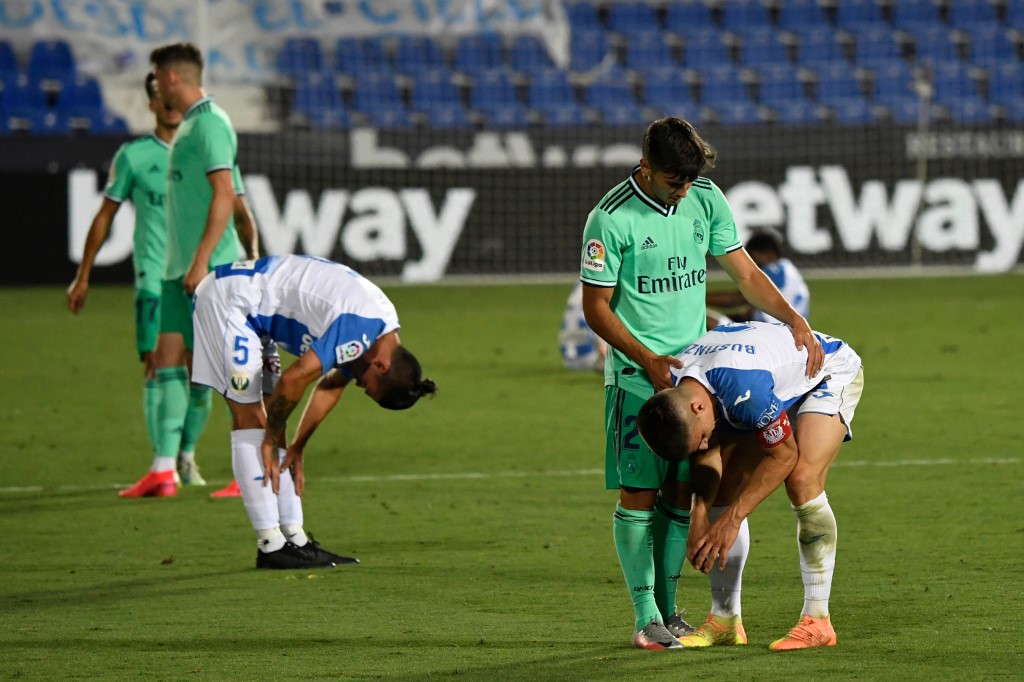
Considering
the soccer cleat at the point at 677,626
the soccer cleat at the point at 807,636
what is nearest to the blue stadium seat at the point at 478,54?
the soccer cleat at the point at 677,626

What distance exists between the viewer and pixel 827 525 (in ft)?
16.3

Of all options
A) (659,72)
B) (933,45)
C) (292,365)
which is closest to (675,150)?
(292,365)

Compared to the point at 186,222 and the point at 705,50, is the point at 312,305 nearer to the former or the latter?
the point at 186,222

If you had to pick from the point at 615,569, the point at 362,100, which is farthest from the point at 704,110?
the point at 615,569

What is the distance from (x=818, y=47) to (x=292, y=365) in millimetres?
18957

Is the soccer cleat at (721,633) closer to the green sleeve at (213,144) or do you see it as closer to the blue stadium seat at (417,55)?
the green sleeve at (213,144)

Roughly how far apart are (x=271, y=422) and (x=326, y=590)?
641mm

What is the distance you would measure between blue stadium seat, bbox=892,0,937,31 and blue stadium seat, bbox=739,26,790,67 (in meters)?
1.88

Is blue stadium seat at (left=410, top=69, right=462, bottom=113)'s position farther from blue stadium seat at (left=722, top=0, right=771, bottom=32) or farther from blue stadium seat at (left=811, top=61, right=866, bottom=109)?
blue stadium seat at (left=811, top=61, right=866, bottom=109)

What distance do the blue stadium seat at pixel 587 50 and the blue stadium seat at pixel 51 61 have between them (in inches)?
269

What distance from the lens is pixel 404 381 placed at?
5891mm

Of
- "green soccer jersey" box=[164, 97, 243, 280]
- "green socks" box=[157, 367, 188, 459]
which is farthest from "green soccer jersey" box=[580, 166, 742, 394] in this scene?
"green socks" box=[157, 367, 188, 459]

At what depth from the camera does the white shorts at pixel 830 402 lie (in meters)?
5.02

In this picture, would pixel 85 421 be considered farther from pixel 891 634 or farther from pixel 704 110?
pixel 704 110
